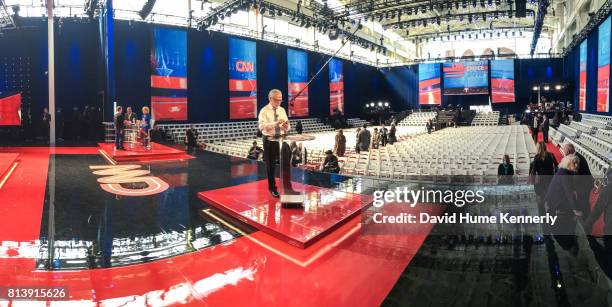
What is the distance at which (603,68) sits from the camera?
13.3 meters

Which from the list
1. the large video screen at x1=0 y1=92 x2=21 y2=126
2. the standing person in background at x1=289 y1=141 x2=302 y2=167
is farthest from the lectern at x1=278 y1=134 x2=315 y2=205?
the large video screen at x1=0 y1=92 x2=21 y2=126

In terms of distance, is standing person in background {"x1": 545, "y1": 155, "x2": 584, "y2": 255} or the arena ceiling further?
the arena ceiling

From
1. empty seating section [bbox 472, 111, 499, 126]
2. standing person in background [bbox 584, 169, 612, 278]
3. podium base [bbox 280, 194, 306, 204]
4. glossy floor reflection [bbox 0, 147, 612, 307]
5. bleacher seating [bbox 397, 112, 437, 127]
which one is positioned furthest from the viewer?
bleacher seating [bbox 397, 112, 437, 127]

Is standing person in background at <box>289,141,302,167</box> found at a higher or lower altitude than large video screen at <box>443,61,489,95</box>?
lower

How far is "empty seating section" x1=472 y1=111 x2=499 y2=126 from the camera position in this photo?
976 inches

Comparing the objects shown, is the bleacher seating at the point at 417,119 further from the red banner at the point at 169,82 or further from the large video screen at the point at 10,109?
the large video screen at the point at 10,109

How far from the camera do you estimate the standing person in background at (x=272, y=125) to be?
3197mm

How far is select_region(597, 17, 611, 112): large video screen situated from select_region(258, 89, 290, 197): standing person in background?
1422cm

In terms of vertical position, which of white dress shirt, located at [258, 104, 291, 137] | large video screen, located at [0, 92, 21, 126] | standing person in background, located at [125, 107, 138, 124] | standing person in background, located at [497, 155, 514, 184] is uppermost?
large video screen, located at [0, 92, 21, 126]

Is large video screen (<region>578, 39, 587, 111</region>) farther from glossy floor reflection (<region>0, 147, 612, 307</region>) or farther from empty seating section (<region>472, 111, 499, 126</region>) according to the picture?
glossy floor reflection (<region>0, 147, 612, 307</region>)

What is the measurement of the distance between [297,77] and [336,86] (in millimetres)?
4227

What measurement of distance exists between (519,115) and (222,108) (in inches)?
861

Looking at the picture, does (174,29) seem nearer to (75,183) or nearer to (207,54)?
(207,54)

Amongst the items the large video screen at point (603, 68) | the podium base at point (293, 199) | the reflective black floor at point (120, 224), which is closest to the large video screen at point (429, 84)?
the large video screen at point (603, 68)
